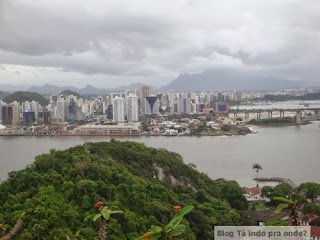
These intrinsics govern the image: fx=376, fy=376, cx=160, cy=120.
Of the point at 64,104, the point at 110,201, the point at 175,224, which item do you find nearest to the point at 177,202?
the point at 110,201

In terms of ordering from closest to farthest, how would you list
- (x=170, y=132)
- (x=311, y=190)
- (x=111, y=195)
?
(x=111, y=195), (x=311, y=190), (x=170, y=132)

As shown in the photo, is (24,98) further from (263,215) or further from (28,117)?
(263,215)

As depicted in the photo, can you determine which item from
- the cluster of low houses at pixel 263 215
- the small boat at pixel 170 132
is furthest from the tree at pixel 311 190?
the small boat at pixel 170 132

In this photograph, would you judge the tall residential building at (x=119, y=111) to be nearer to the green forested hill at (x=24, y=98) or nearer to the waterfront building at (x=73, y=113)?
the waterfront building at (x=73, y=113)

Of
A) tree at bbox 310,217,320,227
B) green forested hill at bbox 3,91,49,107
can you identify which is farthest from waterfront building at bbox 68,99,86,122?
tree at bbox 310,217,320,227

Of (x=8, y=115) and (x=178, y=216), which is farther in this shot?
(x=8, y=115)

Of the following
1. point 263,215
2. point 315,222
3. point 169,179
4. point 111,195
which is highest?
point 111,195

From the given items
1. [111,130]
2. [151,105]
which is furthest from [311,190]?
[151,105]
